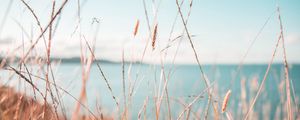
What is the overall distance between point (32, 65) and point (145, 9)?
565 millimetres

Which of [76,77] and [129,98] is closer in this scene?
[129,98]

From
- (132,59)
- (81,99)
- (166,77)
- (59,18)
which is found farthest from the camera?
(132,59)

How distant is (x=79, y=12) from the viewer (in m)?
1.06

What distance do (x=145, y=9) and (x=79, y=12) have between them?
0.24 m

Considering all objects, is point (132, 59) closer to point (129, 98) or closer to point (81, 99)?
point (129, 98)

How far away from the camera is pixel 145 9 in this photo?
1.20 meters

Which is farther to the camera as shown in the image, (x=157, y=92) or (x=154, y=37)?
(x=157, y=92)

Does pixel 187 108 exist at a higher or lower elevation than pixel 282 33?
lower

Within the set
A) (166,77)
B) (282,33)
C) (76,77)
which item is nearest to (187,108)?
(166,77)

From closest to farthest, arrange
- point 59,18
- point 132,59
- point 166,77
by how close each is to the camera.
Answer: point 59,18, point 166,77, point 132,59

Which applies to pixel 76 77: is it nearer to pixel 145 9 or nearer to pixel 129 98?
pixel 129 98

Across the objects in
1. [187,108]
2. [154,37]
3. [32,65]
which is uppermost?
[154,37]

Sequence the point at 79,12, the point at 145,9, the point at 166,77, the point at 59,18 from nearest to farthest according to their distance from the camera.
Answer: the point at 59,18, the point at 79,12, the point at 145,9, the point at 166,77

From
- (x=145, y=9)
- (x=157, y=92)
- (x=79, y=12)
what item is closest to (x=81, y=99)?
(x=79, y=12)
